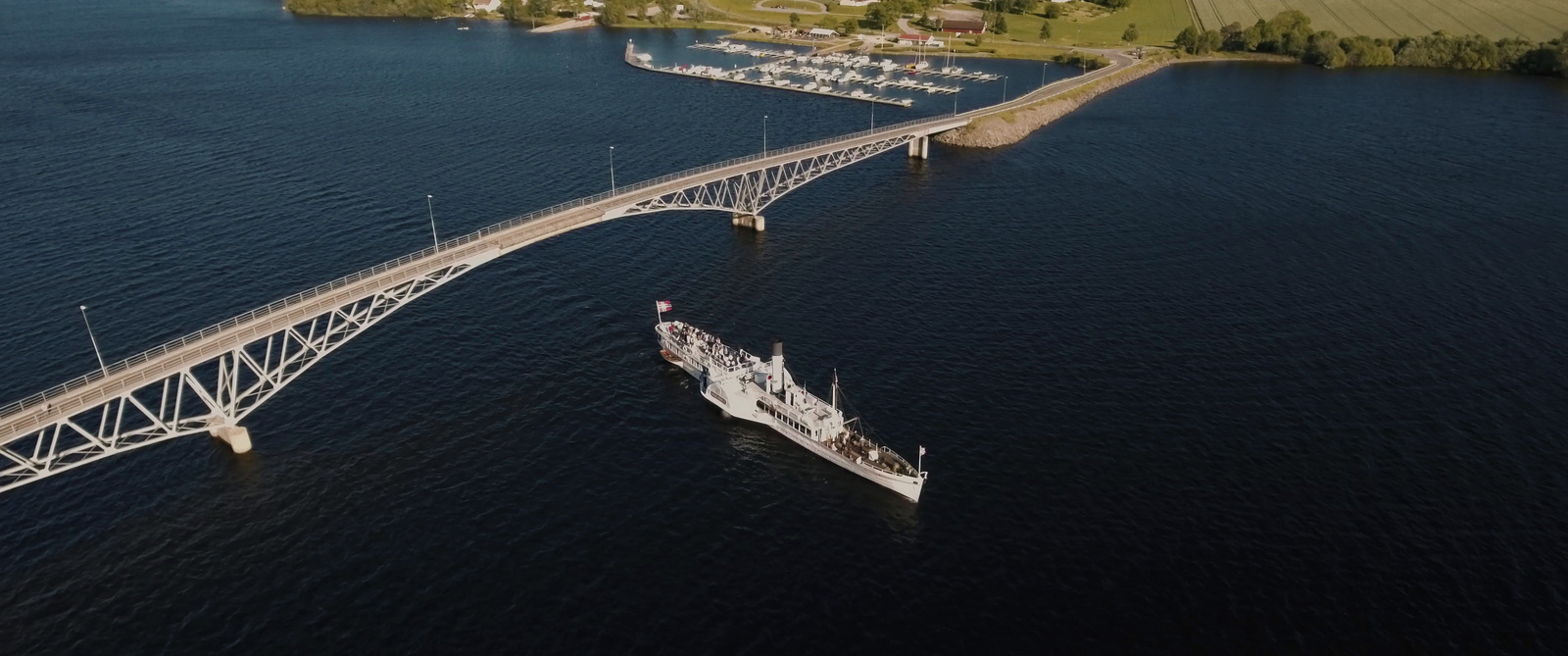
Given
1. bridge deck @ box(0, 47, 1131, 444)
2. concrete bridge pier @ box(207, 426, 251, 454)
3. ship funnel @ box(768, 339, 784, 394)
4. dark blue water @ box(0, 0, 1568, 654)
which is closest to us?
dark blue water @ box(0, 0, 1568, 654)

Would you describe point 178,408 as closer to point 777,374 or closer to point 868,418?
point 777,374

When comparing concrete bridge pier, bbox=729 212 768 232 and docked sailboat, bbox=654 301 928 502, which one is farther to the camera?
concrete bridge pier, bbox=729 212 768 232

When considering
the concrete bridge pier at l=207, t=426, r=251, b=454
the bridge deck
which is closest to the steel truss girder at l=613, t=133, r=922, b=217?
the bridge deck

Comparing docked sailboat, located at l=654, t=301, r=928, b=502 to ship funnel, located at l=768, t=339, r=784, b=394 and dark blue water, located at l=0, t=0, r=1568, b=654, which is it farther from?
dark blue water, located at l=0, t=0, r=1568, b=654

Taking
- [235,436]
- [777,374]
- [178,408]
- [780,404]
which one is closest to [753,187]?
[777,374]

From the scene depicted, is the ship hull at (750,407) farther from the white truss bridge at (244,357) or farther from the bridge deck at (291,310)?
the white truss bridge at (244,357)
